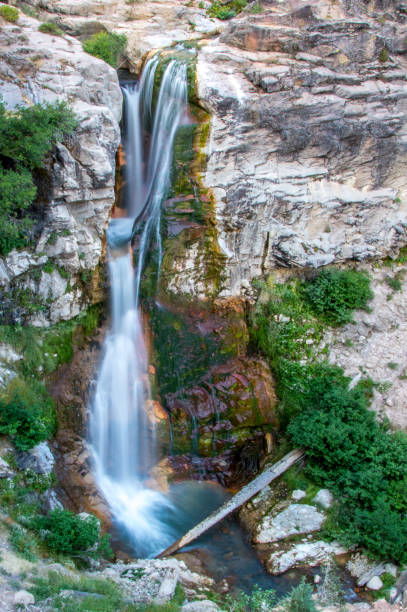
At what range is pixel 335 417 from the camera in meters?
11.6

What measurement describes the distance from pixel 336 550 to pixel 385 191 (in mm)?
9984

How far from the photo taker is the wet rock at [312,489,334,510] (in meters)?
10.7

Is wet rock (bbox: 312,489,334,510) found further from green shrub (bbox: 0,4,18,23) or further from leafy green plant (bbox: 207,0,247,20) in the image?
leafy green plant (bbox: 207,0,247,20)

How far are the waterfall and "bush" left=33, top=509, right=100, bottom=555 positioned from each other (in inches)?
79.3

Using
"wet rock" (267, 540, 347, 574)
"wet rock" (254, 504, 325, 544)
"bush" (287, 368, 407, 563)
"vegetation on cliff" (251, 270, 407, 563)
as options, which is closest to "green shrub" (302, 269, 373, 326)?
"vegetation on cliff" (251, 270, 407, 563)

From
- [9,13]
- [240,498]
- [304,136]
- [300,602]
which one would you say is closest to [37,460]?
[240,498]

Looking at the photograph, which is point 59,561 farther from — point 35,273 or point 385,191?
point 385,191

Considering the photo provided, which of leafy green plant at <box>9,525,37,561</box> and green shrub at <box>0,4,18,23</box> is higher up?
green shrub at <box>0,4,18,23</box>

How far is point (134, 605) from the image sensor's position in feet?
24.0

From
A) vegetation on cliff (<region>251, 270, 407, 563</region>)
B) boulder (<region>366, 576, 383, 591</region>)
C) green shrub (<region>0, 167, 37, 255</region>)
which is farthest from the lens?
vegetation on cliff (<region>251, 270, 407, 563</region>)

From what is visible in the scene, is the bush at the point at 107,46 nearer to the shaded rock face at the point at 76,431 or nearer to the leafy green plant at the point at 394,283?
the shaded rock face at the point at 76,431

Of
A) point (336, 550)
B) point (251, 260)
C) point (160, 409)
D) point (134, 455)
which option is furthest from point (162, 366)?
point (336, 550)

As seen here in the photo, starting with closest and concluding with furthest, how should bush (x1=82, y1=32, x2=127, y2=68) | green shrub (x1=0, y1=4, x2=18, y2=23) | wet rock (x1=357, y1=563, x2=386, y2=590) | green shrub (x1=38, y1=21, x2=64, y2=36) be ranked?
wet rock (x1=357, y1=563, x2=386, y2=590)
green shrub (x1=0, y1=4, x2=18, y2=23)
green shrub (x1=38, y1=21, x2=64, y2=36)
bush (x1=82, y1=32, x2=127, y2=68)

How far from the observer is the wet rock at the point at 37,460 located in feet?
30.7
